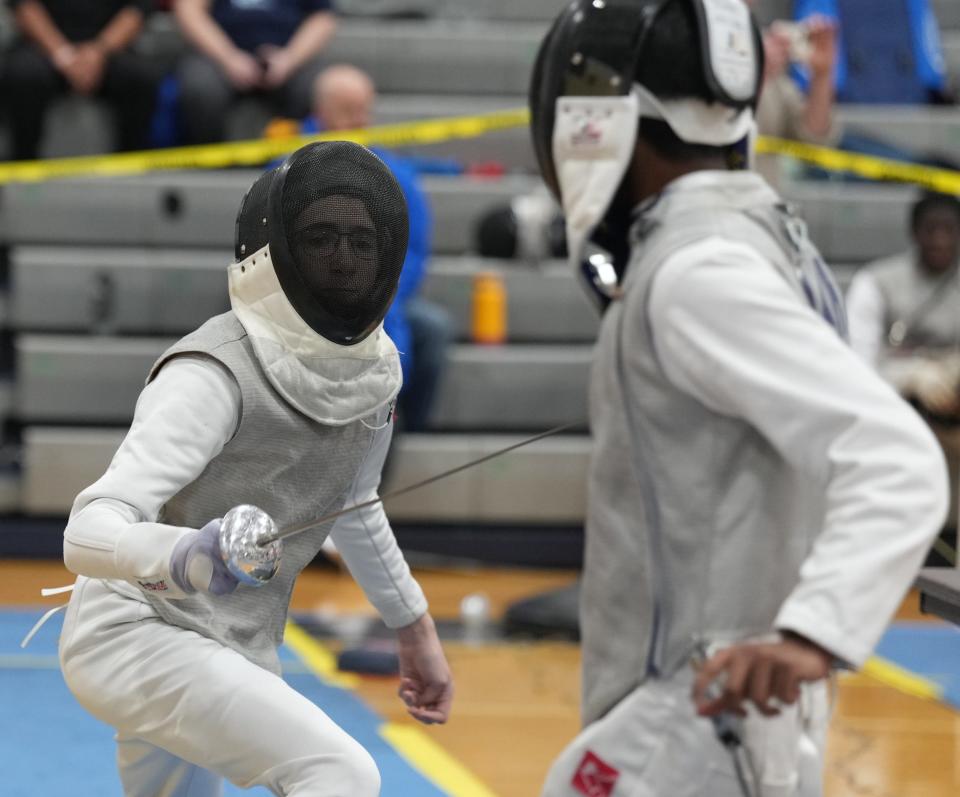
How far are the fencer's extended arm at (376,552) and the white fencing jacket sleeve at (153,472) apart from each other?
306 mm

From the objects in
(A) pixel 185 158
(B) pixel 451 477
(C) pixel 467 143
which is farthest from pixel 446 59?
(B) pixel 451 477

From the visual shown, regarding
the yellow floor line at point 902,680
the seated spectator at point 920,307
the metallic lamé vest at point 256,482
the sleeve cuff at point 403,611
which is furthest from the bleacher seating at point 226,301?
the metallic lamé vest at point 256,482

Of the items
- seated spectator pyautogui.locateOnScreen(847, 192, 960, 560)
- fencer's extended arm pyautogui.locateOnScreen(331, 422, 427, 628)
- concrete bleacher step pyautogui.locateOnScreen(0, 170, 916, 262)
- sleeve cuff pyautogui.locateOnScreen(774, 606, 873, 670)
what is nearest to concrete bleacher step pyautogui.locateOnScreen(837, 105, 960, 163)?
concrete bleacher step pyautogui.locateOnScreen(0, 170, 916, 262)

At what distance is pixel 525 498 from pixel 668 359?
4625 mm

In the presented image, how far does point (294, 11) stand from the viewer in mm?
7098

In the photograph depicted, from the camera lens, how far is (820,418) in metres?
1.53

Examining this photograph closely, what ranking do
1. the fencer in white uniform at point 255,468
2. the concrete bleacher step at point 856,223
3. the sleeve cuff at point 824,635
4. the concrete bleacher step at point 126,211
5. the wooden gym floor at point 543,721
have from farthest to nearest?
the concrete bleacher step at point 856,223 < the concrete bleacher step at point 126,211 < the wooden gym floor at point 543,721 < the fencer in white uniform at point 255,468 < the sleeve cuff at point 824,635

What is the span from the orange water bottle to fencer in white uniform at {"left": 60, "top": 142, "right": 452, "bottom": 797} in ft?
14.1

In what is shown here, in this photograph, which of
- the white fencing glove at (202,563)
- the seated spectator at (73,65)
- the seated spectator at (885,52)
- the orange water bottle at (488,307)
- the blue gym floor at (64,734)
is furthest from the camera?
the seated spectator at (885,52)

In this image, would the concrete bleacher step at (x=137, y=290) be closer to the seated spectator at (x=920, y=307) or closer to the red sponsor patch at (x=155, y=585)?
the seated spectator at (x=920, y=307)

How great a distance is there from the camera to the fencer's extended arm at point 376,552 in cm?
227

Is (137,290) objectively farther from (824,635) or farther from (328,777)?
(824,635)

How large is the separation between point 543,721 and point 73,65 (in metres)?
3.97

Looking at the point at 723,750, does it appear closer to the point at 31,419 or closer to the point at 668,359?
the point at 668,359
